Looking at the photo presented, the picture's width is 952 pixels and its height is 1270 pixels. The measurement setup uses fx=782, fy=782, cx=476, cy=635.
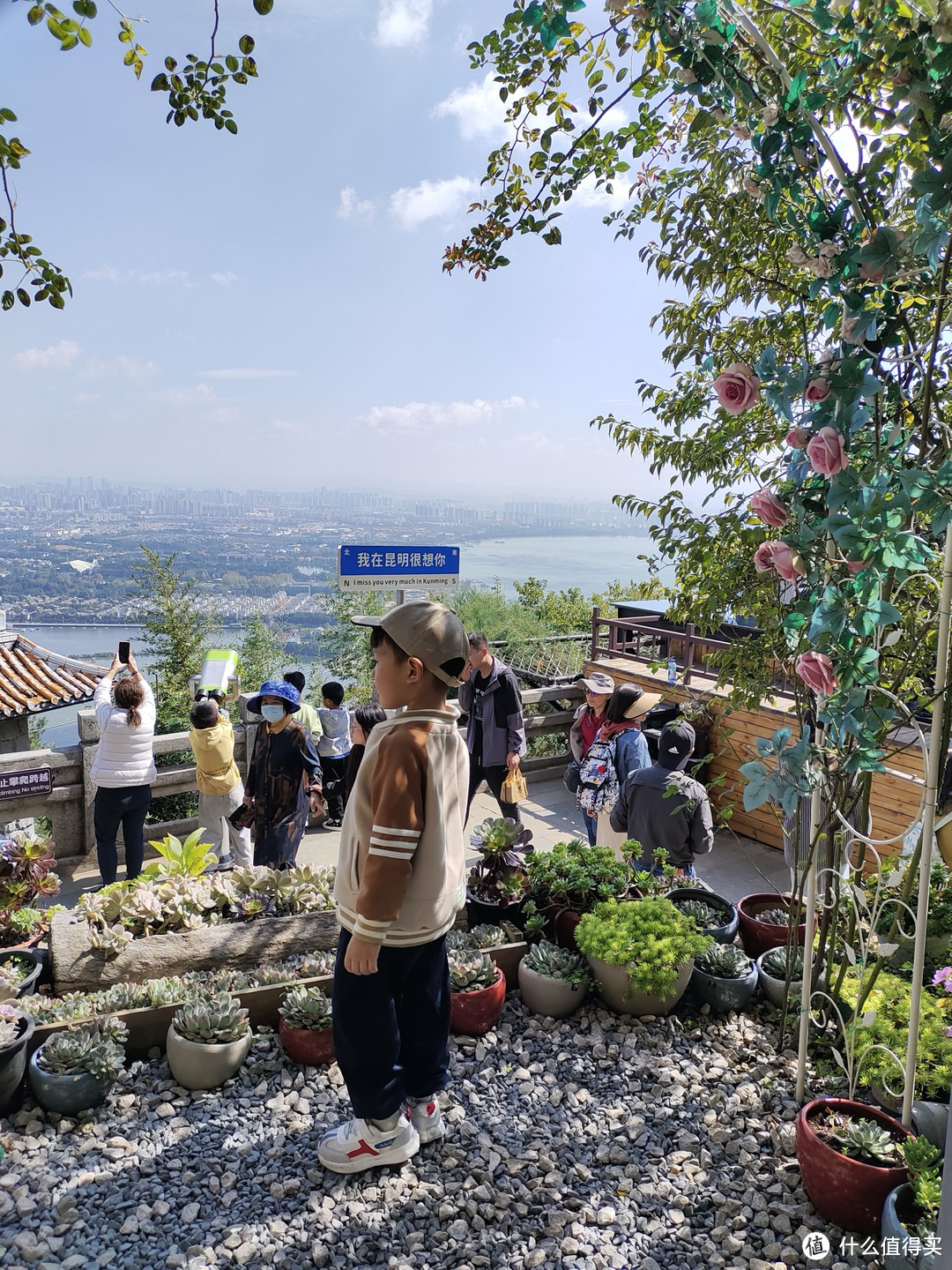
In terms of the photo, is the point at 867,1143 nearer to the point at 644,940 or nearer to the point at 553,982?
the point at 644,940

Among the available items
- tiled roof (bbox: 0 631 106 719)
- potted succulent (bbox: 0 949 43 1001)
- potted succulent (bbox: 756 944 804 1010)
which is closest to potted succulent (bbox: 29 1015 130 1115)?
potted succulent (bbox: 0 949 43 1001)

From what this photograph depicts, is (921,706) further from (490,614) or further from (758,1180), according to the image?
(490,614)

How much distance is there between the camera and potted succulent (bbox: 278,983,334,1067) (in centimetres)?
283

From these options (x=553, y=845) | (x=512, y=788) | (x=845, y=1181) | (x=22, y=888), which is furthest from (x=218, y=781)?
(x=845, y=1181)

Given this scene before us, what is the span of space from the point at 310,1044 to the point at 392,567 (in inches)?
139

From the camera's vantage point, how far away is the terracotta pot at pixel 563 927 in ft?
11.4

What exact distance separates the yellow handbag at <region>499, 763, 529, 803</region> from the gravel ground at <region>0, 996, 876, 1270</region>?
2644mm

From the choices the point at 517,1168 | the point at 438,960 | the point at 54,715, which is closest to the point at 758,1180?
the point at 517,1168

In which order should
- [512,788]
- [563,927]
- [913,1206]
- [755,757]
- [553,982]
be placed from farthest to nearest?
1. [755,757]
2. [512,788]
3. [563,927]
4. [553,982]
5. [913,1206]

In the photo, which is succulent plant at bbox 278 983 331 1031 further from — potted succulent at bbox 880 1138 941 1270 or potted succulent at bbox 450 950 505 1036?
potted succulent at bbox 880 1138 941 1270

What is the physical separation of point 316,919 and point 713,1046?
173cm

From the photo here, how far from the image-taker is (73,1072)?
2549 mm

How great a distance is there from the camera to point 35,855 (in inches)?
144

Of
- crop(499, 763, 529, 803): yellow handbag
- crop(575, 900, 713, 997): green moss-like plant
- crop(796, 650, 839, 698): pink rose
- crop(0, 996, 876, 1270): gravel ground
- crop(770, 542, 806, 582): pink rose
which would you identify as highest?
crop(770, 542, 806, 582): pink rose
